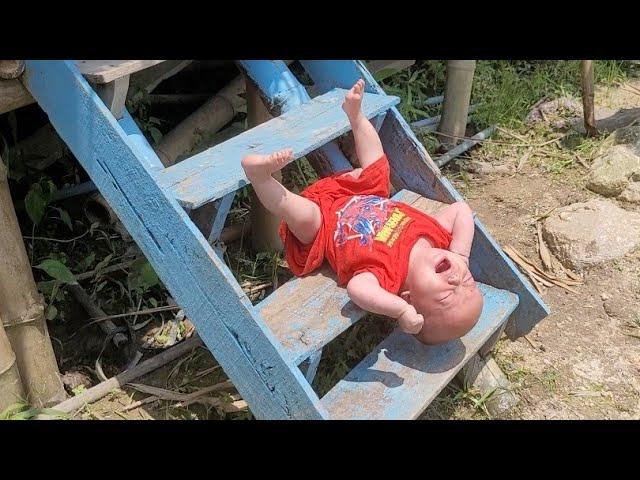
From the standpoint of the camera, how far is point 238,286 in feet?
7.84

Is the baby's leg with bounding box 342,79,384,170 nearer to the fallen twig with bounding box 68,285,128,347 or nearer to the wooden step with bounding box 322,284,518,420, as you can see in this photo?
the wooden step with bounding box 322,284,518,420

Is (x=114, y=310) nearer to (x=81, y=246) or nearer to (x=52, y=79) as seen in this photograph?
(x=81, y=246)

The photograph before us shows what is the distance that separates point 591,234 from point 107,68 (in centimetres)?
239

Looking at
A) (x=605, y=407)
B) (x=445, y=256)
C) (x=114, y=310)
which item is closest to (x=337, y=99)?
(x=445, y=256)

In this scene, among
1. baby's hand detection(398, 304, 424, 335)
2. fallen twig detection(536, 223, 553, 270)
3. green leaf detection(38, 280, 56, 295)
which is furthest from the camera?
fallen twig detection(536, 223, 553, 270)

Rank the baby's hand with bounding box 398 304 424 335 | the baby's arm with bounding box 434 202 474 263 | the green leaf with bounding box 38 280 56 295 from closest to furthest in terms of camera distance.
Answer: the baby's hand with bounding box 398 304 424 335 < the baby's arm with bounding box 434 202 474 263 < the green leaf with bounding box 38 280 56 295

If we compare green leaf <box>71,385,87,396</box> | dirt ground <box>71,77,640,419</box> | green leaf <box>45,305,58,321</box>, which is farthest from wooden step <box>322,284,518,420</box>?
green leaf <box>45,305,58,321</box>

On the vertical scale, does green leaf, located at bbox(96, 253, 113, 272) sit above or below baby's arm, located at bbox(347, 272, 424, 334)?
above

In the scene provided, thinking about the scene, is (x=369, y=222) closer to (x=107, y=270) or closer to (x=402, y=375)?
(x=402, y=375)

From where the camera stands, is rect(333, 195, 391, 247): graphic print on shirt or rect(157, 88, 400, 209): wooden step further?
rect(333, 195, 391, 247): graphic print on shirt

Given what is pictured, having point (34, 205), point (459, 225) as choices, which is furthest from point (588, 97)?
point (34, 205)

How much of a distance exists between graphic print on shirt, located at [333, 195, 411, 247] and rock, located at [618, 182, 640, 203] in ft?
6.00

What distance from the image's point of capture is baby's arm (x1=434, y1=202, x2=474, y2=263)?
2.84 metres

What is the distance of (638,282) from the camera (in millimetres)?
3609
